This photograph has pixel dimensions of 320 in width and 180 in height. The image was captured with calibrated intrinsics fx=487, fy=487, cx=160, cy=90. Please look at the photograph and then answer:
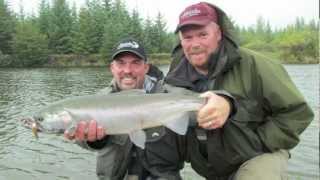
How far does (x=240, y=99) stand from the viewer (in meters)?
4.60

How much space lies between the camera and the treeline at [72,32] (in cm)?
7094

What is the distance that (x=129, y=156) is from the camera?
17.6 feet

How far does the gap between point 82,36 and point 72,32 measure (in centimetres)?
378

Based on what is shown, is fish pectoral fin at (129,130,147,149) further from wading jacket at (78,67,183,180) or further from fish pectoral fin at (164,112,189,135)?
wading jacket at (78,67,183,180)

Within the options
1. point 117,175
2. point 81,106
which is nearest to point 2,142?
point 117,175

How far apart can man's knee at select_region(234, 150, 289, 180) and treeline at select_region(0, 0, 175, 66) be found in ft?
209

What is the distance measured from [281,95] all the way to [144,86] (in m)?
1.68

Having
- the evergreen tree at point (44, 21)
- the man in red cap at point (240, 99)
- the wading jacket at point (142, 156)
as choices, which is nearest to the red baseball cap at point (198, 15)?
the man in red cap at point (240, 99)

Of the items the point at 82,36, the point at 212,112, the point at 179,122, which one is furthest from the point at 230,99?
the point at 82,36

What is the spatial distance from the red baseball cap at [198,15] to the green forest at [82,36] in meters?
63.1

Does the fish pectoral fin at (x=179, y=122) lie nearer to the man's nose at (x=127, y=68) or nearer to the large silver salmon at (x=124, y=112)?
the large silver salmon at (x=124, y=112)

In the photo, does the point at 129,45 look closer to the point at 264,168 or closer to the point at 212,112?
the point at 212,112

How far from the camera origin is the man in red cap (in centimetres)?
450

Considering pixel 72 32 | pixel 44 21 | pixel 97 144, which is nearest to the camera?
pixel 97 144
